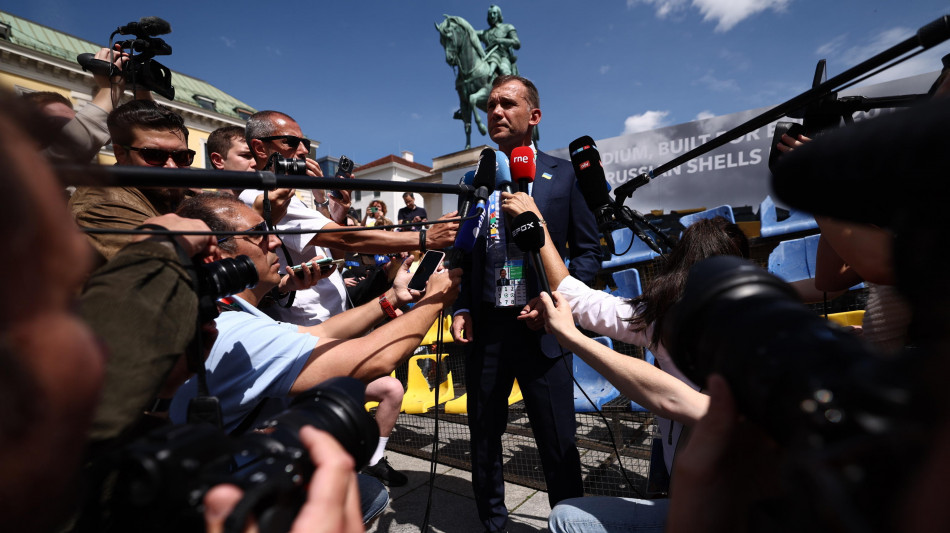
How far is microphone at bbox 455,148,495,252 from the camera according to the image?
185 centimetres

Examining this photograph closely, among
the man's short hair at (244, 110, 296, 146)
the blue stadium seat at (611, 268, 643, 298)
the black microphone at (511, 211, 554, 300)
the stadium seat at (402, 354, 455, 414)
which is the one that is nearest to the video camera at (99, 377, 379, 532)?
the black microphone at (511, 211, 554, 300)

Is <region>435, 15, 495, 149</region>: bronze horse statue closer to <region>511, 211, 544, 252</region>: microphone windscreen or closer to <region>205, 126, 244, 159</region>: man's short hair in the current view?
<region>205, 126, 244, 159</region>: man's short hair

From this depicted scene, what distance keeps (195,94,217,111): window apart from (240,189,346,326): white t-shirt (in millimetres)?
32122

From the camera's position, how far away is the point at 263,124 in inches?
110

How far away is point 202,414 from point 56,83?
30.4 meters

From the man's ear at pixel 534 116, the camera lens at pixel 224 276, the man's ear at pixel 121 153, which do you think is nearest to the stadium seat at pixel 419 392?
the man's ear at pixel 534 116

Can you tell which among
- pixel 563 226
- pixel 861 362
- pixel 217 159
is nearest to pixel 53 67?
pixel 217 159

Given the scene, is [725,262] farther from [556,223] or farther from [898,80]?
[898,80]

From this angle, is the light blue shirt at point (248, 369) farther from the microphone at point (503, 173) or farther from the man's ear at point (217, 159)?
the man's ear at point (217, 159)

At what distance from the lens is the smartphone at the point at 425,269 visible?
1934 millimetres

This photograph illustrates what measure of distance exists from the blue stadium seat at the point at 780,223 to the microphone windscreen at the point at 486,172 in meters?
4.16

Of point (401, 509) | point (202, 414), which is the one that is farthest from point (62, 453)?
point (401, 509)

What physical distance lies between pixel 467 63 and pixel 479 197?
20620 millimetres

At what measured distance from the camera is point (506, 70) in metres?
19.8
